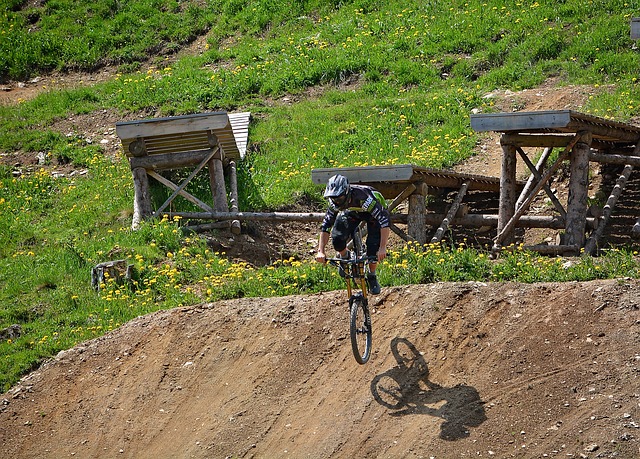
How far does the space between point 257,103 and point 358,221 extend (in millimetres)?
14227

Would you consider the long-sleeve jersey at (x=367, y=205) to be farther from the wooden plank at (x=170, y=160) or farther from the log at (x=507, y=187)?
the wooden plank at (x=170, y=160)

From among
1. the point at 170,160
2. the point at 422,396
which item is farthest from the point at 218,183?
the point at 422,396

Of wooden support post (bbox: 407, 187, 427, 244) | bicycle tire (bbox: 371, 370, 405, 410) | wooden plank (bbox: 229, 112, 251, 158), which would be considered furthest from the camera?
wooden plank (bbox: 229, 112, 251, 158)

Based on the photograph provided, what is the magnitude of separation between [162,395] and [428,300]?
3.38 m

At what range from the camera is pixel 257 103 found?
79.7ft

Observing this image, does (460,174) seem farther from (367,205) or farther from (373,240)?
(367,205)

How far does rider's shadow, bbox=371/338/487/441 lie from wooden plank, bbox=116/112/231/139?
7172mm

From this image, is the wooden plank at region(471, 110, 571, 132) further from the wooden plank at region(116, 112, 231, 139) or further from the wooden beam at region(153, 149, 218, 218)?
the wooden beam at region(153, 149, 218, 218)

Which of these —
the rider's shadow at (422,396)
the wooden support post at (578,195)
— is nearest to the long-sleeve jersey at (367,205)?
the rider's shadow at (422,396)

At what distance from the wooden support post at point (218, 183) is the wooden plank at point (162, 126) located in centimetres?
87

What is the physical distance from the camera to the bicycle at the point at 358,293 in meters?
10.4

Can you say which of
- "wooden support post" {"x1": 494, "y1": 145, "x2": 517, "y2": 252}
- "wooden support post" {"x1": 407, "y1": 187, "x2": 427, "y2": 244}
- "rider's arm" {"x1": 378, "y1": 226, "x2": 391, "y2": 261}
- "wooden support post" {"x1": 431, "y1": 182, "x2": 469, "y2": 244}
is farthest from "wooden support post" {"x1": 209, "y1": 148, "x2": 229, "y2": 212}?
"rider's arm" {"x1": 378, "y1": 226, "x2": 391, "y2": 261}

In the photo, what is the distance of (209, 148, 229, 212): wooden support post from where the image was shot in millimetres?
17656

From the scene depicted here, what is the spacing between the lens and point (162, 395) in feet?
37.9
